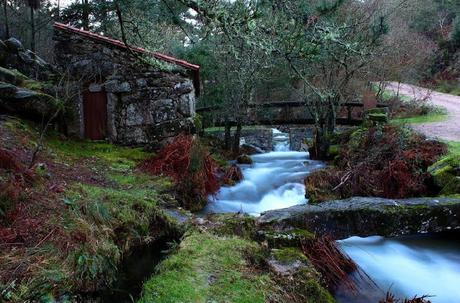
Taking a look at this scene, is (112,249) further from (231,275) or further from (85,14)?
(85,14)

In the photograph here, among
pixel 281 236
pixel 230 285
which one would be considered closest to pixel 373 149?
pixel 281 236

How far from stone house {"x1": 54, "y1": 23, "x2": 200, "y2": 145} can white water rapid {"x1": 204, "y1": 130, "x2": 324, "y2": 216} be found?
2.34 metres

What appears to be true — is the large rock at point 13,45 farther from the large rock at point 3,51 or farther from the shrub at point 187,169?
the shrub at point 187,169

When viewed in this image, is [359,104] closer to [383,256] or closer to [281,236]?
[383,256]

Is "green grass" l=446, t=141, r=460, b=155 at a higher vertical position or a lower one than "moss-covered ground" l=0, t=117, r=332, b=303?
higher

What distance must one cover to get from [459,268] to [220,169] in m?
6.20

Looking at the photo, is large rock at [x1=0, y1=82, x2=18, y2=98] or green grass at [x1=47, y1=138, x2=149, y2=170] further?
large rock at [x1=0, y1=82, x2=18, y2=98]

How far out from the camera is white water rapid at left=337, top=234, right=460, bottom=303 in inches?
200

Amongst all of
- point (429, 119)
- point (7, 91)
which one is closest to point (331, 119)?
point (429, 119)

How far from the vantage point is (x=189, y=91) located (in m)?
10.4

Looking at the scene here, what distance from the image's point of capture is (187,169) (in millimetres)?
8000

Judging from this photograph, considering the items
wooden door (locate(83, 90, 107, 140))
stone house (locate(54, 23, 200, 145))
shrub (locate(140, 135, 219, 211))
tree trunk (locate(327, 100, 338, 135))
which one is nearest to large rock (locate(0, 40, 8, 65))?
stone house (locate(54, 23, 200, 145))

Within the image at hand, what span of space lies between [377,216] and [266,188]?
425cm

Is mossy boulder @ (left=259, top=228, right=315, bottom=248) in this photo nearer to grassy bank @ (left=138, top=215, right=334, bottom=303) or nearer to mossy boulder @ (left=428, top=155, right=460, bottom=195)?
grassy bank @ (left=138, top=215, right=334, bottom=303)
